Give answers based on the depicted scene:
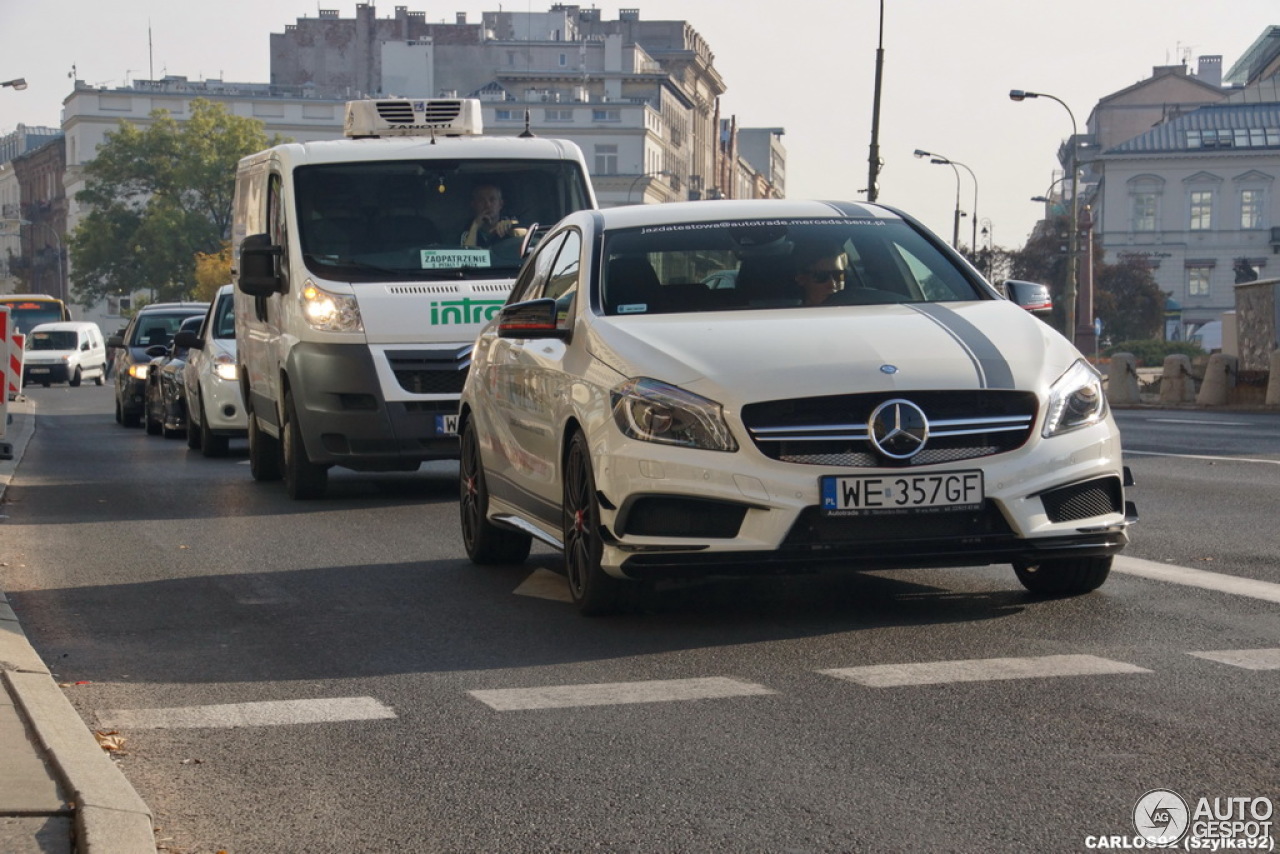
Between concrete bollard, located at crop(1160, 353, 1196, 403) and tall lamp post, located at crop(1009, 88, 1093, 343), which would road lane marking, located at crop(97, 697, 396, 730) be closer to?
concrete bollard, located at crop(1160, 353, 1196, 403)

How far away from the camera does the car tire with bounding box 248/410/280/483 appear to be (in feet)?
55.4

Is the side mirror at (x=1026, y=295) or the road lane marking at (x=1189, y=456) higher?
the side mirror at (x=1026, y=295)

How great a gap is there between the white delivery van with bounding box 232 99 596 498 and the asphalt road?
2727 mm

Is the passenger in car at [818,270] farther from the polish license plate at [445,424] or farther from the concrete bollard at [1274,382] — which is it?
the concrete bollard at [1274,382]

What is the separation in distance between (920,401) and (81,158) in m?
140

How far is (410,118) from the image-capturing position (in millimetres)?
16750

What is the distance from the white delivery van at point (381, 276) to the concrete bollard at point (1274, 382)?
60.8 ft

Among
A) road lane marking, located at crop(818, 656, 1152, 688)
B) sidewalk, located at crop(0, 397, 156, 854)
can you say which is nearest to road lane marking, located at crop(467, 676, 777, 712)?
road lane marking, located at crop(818, 656, 1152, 688)

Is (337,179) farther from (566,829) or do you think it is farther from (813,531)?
(566,829)

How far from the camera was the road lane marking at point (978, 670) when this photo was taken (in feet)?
21.9

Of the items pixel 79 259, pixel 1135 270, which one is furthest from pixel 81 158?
pixel 1135 270

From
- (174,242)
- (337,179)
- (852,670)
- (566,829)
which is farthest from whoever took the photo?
(174,242)

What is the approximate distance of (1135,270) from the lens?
94312 mm

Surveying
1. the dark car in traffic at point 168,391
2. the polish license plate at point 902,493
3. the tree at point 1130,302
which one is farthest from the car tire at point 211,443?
the tree at point 1130,302
